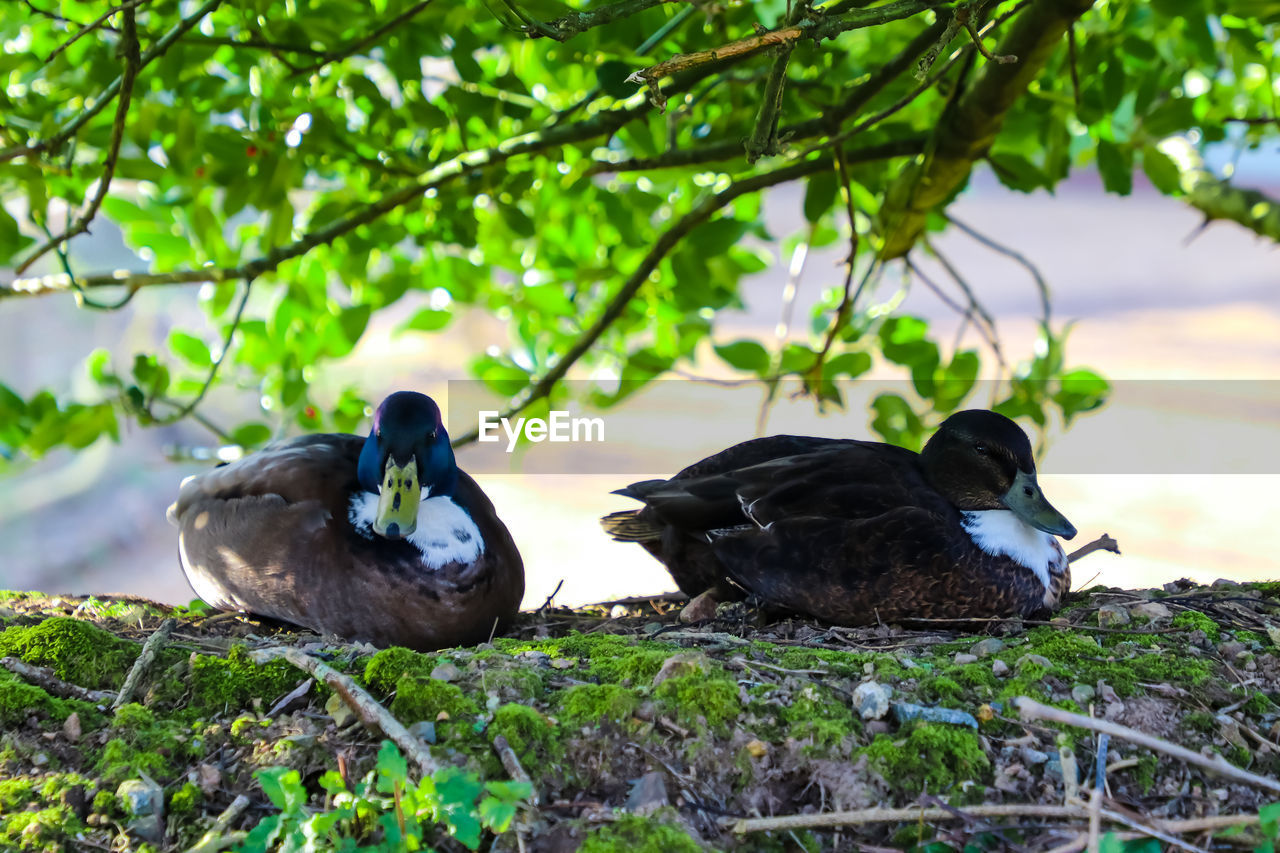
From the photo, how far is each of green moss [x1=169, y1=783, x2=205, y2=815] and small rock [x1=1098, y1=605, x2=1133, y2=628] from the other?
212 cm

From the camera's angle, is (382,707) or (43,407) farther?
(43,407)

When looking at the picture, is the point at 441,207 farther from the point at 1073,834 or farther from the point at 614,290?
the point at 1073,834

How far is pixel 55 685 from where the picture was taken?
2.18 m

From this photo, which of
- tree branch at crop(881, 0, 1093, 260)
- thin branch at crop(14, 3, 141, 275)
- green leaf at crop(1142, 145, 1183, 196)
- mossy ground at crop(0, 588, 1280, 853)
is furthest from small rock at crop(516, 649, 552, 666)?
green leaf at crop(1142, 145, 1183, 196)

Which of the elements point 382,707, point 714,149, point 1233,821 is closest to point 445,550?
point 382,707

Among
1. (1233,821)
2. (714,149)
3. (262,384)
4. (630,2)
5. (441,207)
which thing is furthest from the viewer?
(262,384)

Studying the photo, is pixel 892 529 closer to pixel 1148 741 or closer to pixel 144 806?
pixel 1148 741

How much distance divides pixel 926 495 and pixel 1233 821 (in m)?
1.59

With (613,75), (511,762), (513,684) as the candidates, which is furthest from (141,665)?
(613,75)

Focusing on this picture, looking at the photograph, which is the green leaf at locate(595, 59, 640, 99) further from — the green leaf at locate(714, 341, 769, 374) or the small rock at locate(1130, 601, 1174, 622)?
the small rock at locate(1130, 601, 1174, 622)

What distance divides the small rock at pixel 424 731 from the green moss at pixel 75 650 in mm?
734

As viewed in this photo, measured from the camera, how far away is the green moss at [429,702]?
1.98 metres

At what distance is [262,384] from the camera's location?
4.44 meters

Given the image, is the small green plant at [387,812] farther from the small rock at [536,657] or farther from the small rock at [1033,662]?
the small rock at [1033,662]
